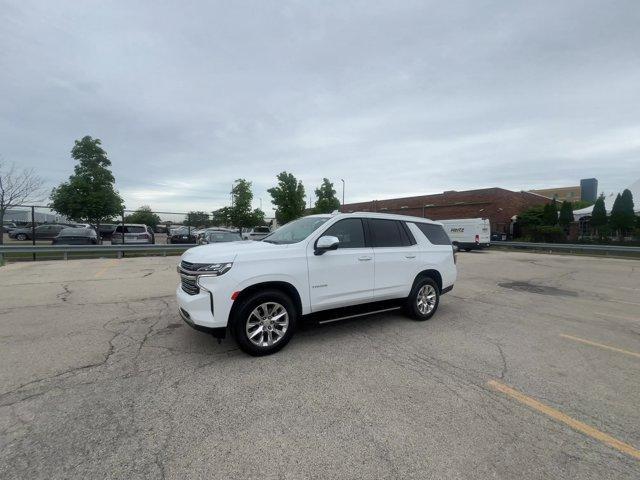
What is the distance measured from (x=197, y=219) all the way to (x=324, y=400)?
2026 centimetres

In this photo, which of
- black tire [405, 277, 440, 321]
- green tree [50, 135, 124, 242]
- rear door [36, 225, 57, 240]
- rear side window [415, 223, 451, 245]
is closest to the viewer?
black tire [405, 277, 440, 321]

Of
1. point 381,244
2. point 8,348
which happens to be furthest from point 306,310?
point 8,348

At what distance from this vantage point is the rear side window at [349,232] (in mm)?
4855

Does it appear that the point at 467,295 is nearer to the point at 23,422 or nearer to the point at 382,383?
the point at 382,383

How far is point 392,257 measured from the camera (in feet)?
17.3

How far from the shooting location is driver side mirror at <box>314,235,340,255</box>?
4.23m

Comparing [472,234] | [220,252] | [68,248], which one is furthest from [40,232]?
[472,234]

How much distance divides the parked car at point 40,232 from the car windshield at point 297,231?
25.4 metres

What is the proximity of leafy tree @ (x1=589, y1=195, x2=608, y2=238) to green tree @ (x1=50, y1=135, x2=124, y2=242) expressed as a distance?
3689cm

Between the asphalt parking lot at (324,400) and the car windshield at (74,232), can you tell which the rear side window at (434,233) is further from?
the car windshield at (74,232)

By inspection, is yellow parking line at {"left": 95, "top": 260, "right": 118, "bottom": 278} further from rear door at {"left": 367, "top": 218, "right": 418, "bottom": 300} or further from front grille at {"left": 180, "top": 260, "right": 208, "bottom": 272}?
rear door at {"left": 367, "top": 218, "right": 418, "bottom": 300}

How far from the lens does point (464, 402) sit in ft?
10.3

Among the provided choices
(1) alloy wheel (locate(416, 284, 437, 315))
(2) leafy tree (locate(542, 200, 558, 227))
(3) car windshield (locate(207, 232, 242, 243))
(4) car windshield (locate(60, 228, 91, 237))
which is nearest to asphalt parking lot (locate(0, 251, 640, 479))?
(1) alloy wheel (locate(416, 284, 437, 315))

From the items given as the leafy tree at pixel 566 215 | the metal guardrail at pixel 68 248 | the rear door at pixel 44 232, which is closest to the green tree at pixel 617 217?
the leafy tree at pixel 566 215
